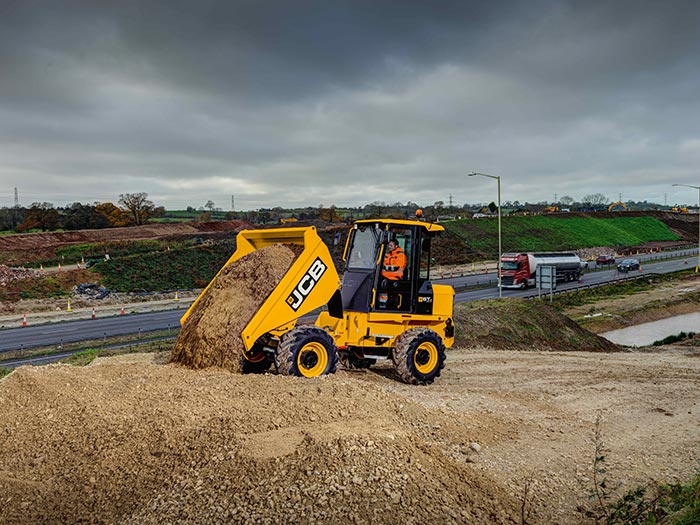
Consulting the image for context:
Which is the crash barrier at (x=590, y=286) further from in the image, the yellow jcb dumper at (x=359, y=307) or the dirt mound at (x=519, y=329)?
the yellow jcb dumper at (x=359, y=307)

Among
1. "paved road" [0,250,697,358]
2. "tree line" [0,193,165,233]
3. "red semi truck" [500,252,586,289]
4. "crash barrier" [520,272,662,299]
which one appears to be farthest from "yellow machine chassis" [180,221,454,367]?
"tree line" [0,193,165,233]

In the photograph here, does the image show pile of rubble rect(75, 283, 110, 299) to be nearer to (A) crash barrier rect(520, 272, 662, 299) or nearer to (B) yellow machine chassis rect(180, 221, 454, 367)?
(A) crash barrier rect(520, 272, 662, 299)

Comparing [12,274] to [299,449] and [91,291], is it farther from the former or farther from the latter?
[299,449]

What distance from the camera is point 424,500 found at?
217 inches

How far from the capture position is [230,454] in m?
6.36

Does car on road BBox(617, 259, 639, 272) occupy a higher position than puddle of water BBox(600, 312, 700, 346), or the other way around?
car on road BBox(617, 259, 639, 272)

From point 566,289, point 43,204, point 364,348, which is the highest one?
point 43,204

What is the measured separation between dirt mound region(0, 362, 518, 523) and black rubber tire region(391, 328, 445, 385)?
8.81 feet

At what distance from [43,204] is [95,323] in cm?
4925

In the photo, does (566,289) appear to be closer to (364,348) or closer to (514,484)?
(364,348)

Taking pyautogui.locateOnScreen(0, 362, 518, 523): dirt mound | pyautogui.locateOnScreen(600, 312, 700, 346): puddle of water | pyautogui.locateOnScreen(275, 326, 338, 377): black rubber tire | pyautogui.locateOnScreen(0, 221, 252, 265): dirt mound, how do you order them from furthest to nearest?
pyautogui.locateOnScreen(0, 221, 252, 265): dirt mound < pyautogui.locateOnScreen(600, 312, 700, 346): puddle of water < pyautogui.locateOnScreen(275, 326, 338, 377): black rubber tire < pyautogui.locateOnScreen(0, 362, 518, 523): dirt mound

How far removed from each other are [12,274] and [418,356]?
42805 mm

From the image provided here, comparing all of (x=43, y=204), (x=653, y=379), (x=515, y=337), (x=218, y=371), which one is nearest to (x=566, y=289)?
(x=515, y=337)

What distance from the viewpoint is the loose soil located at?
5.55 meters
